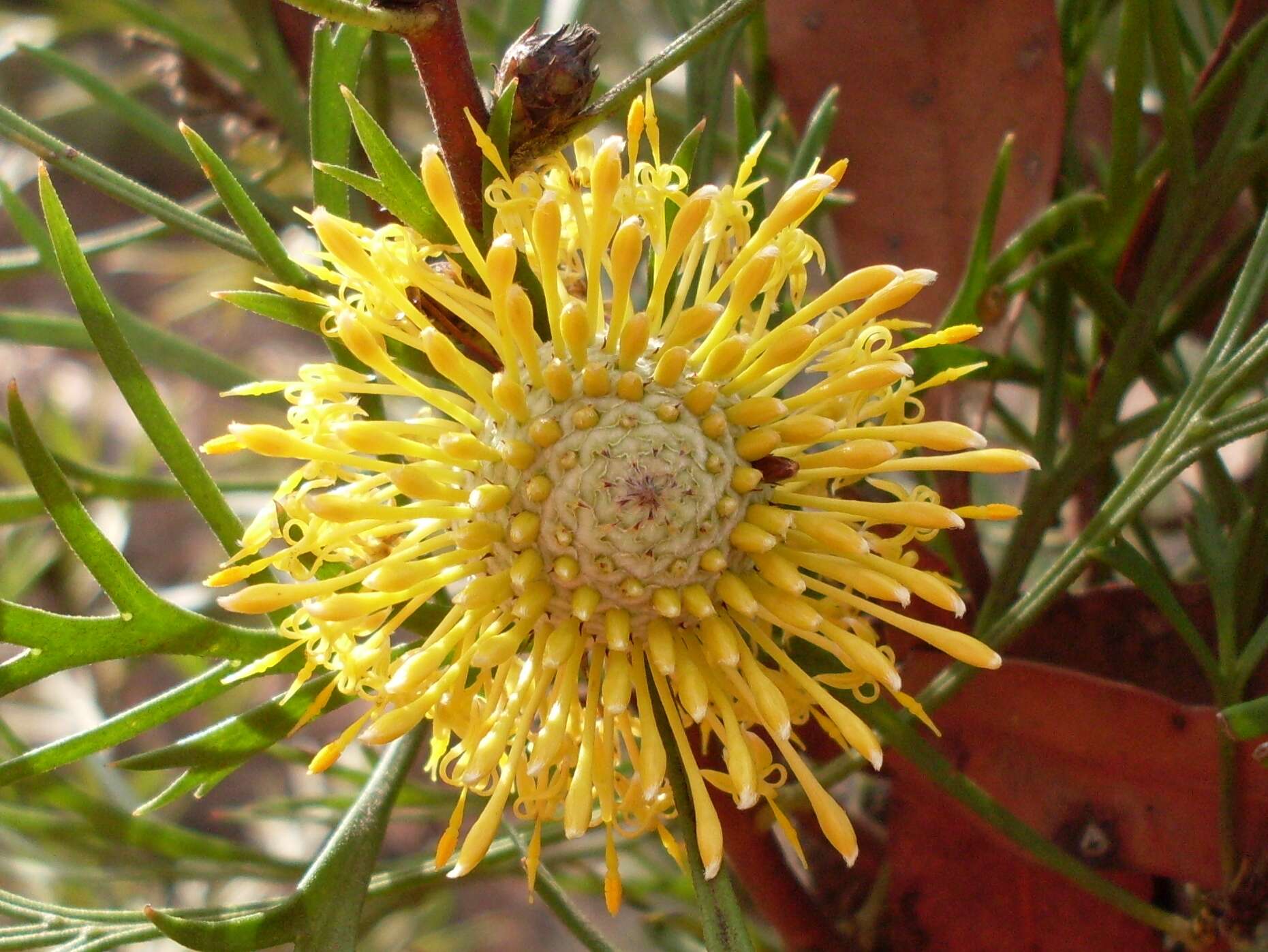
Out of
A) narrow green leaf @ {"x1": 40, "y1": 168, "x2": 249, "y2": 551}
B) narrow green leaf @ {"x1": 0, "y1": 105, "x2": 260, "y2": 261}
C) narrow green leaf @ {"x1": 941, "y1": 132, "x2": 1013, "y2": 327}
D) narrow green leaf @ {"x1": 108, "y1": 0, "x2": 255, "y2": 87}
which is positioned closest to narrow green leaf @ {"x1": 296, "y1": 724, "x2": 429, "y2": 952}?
narrow green leaf @ {"x1": 40, "y1": 168, "x2": 249, "y2": 551}

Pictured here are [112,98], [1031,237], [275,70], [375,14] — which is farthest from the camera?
[275,70]

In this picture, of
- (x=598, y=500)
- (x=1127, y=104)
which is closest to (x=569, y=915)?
(x=598, y=500)

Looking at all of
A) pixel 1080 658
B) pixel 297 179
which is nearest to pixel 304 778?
pixel 297 179

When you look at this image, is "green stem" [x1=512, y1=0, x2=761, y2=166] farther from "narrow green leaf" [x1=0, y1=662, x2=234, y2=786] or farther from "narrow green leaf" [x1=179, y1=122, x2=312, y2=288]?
"narrow green leaf" [x1=0, y1=662, x2=234, y2=786]

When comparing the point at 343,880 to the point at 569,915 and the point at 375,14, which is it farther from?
the point at 375,14

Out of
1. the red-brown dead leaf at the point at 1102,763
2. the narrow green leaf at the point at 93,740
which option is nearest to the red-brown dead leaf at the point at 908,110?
the red-brown dead leaf at the point at 1102,763

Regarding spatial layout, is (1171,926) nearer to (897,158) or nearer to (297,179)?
(897,158)
